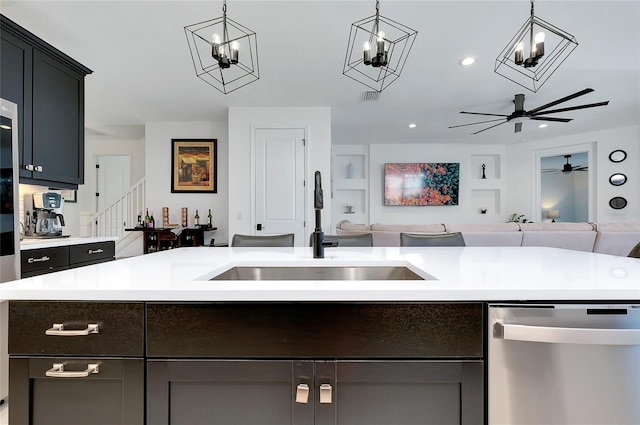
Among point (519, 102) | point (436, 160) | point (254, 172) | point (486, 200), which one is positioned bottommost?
point (486, 200)

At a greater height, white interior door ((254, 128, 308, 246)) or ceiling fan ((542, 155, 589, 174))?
ceiling fan ((542, 155, 589, 174))

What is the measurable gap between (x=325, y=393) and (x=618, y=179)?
7684 millimetres

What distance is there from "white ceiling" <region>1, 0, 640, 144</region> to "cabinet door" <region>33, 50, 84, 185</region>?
322 millimetres

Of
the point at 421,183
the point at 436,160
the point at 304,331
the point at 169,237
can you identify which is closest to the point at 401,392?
the point at 304,331

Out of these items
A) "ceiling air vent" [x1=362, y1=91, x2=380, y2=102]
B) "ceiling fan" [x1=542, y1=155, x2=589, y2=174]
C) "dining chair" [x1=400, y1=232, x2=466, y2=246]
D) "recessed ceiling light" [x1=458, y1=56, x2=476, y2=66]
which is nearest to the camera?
"dining chair" [x1=400, y1=232, x2=466, y2=246]

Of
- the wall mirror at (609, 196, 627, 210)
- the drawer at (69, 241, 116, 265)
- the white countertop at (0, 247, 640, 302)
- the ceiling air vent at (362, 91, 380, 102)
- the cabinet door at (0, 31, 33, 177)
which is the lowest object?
the drawer at (69, 241, 116, 265)

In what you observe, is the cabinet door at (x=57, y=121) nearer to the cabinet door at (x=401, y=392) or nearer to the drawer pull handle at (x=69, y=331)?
the drawer pull handle at (x=69, y=331)

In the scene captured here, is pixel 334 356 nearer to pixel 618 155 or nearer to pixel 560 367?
pixel 560 367

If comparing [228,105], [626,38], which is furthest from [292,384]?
[228,105]

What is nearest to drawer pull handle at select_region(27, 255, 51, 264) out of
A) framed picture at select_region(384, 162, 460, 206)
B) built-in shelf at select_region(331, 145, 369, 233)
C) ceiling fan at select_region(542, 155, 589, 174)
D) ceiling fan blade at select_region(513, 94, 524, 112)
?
ceiling fan blade at select_region(513, 94, 524, 112)

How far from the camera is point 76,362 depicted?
2.71 feet

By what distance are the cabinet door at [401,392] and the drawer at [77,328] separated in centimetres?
52

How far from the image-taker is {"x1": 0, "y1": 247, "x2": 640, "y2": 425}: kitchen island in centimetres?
82

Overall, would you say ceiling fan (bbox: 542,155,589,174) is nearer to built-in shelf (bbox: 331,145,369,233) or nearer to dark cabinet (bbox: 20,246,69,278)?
built-in shelf (bbox: 331,145,369,233)
